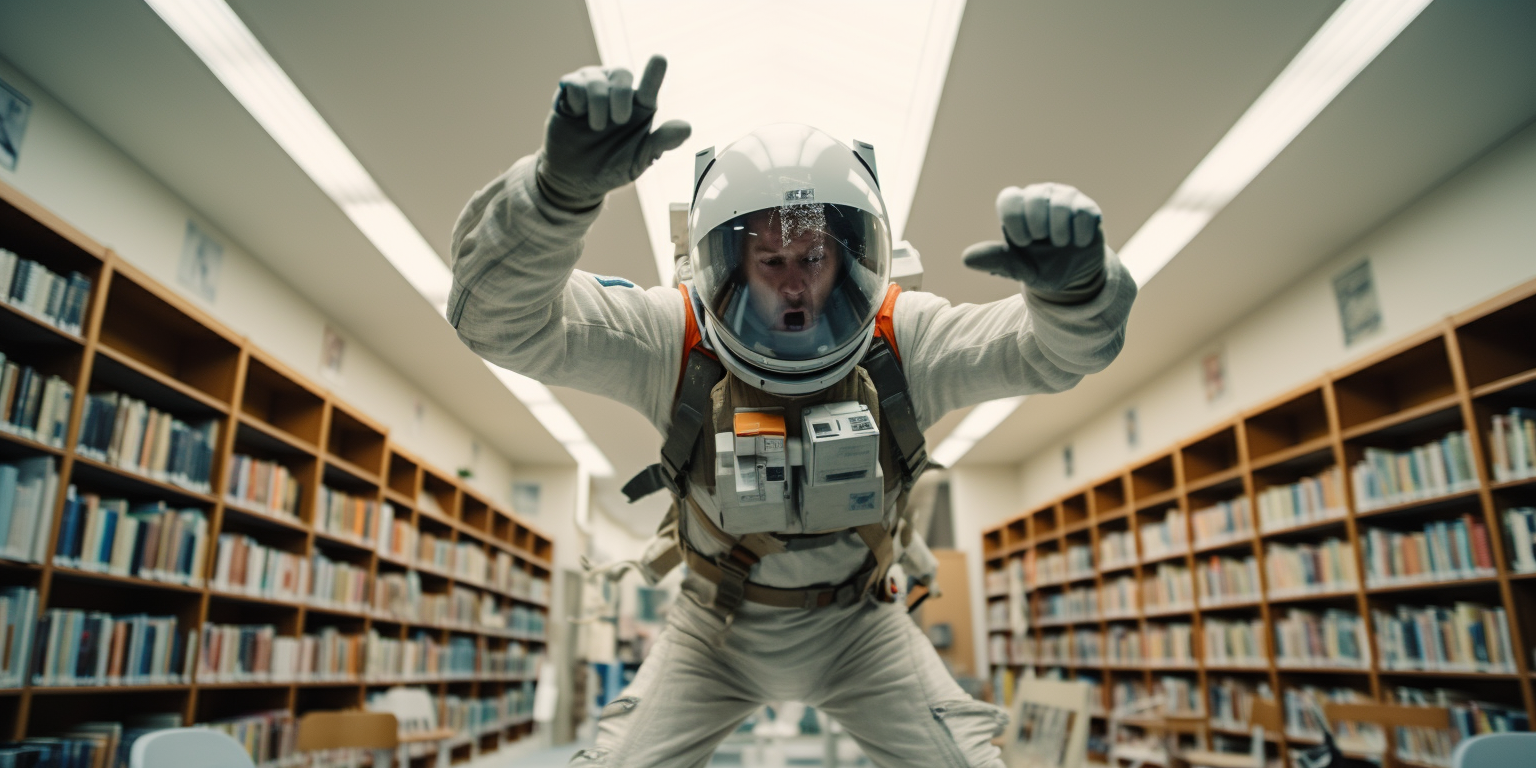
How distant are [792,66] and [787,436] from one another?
2.78 metres

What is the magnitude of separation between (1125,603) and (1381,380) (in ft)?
9.03

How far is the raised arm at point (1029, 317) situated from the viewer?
980 millimetres

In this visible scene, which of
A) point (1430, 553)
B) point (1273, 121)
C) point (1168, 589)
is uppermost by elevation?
point (1273, 121)

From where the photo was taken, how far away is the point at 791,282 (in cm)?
122

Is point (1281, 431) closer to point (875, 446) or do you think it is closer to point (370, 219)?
point (875, 446)

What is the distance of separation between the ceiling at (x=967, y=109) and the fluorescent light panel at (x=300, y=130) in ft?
0.21

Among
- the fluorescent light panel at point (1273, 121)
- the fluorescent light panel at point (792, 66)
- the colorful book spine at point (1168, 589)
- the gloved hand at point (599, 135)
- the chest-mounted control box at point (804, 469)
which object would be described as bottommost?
the colorful book spine at point (1168, 589)

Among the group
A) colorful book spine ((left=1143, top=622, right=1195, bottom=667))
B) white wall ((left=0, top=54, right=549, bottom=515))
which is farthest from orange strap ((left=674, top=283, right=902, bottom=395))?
colorful book spine ((left=1143, top=622, right=1195, bottom=667))

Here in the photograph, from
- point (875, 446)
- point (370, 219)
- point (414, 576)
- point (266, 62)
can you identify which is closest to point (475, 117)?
point (266, 62)

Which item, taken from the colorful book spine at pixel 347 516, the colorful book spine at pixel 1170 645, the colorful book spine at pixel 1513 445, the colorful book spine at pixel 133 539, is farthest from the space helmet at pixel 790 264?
the colorful book spine at pixel 1170 645

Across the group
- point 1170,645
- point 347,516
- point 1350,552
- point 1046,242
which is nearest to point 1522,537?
point 1350,552

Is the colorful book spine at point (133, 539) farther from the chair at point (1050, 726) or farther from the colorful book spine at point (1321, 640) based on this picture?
the colorful book spine at point (1321, 640)

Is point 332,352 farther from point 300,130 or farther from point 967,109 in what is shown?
point 967,109

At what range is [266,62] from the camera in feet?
9.75
